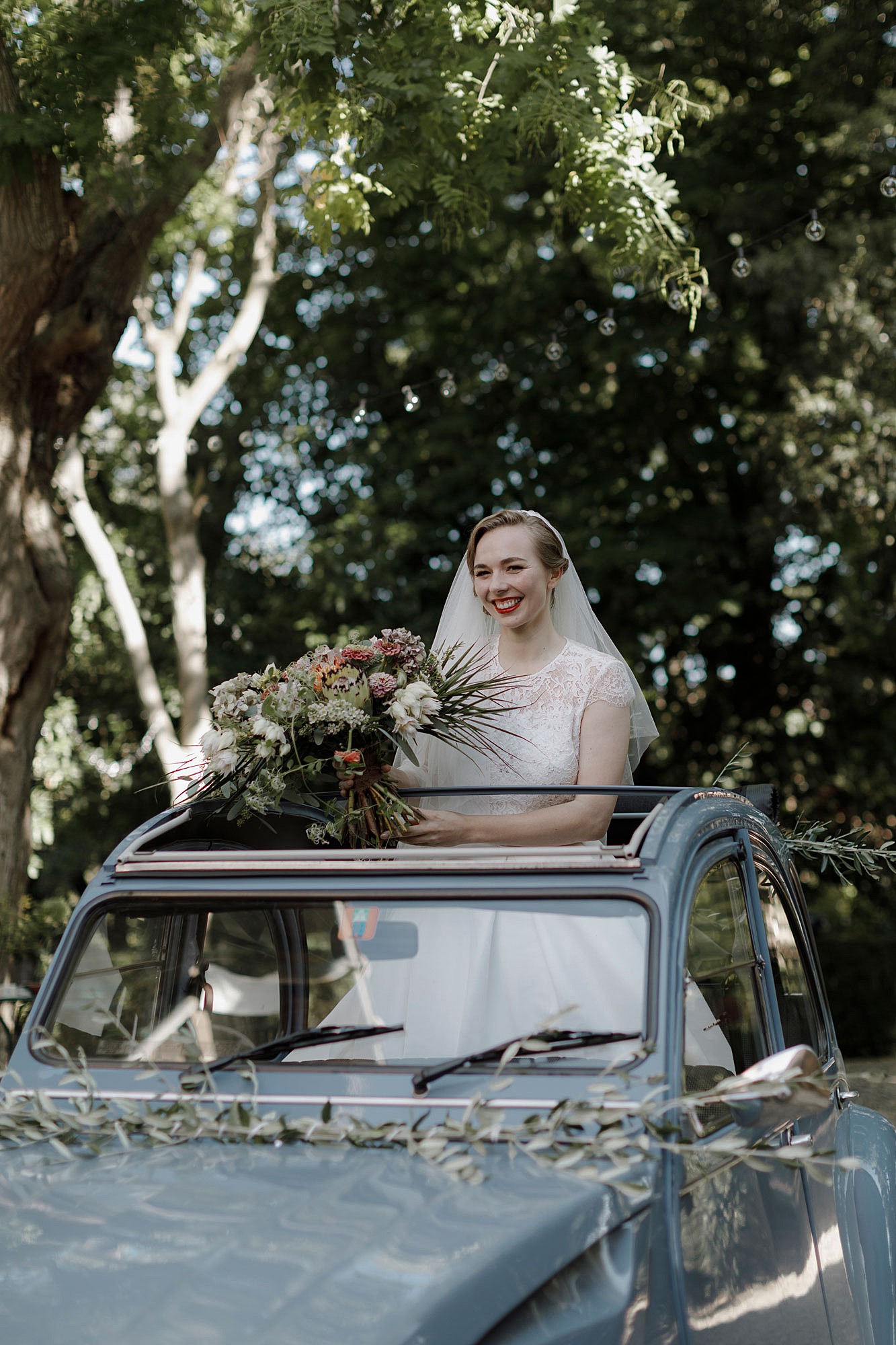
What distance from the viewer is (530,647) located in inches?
163

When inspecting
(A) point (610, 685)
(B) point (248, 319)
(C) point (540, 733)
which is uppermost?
(B) point (248, 319)

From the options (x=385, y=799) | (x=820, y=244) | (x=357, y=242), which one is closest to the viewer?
(x=385, y=799)

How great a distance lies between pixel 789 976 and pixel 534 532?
5.25ft

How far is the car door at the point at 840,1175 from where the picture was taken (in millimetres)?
3061

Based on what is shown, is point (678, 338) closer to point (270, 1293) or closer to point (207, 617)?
point (207, 617)

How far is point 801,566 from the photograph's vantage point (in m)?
13.9

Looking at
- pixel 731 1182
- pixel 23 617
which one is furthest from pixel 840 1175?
pixel 23 617

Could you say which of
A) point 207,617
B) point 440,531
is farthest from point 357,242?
point 207,617

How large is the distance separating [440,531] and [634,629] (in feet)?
7.94

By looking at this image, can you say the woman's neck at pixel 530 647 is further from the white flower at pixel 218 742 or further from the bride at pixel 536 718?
the white flower at pixel 218 742

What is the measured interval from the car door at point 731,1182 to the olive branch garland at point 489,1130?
7 cm

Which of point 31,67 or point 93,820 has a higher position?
point 31,67

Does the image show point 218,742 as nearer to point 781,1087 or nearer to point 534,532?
point 534,532

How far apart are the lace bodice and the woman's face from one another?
→ 22cm
